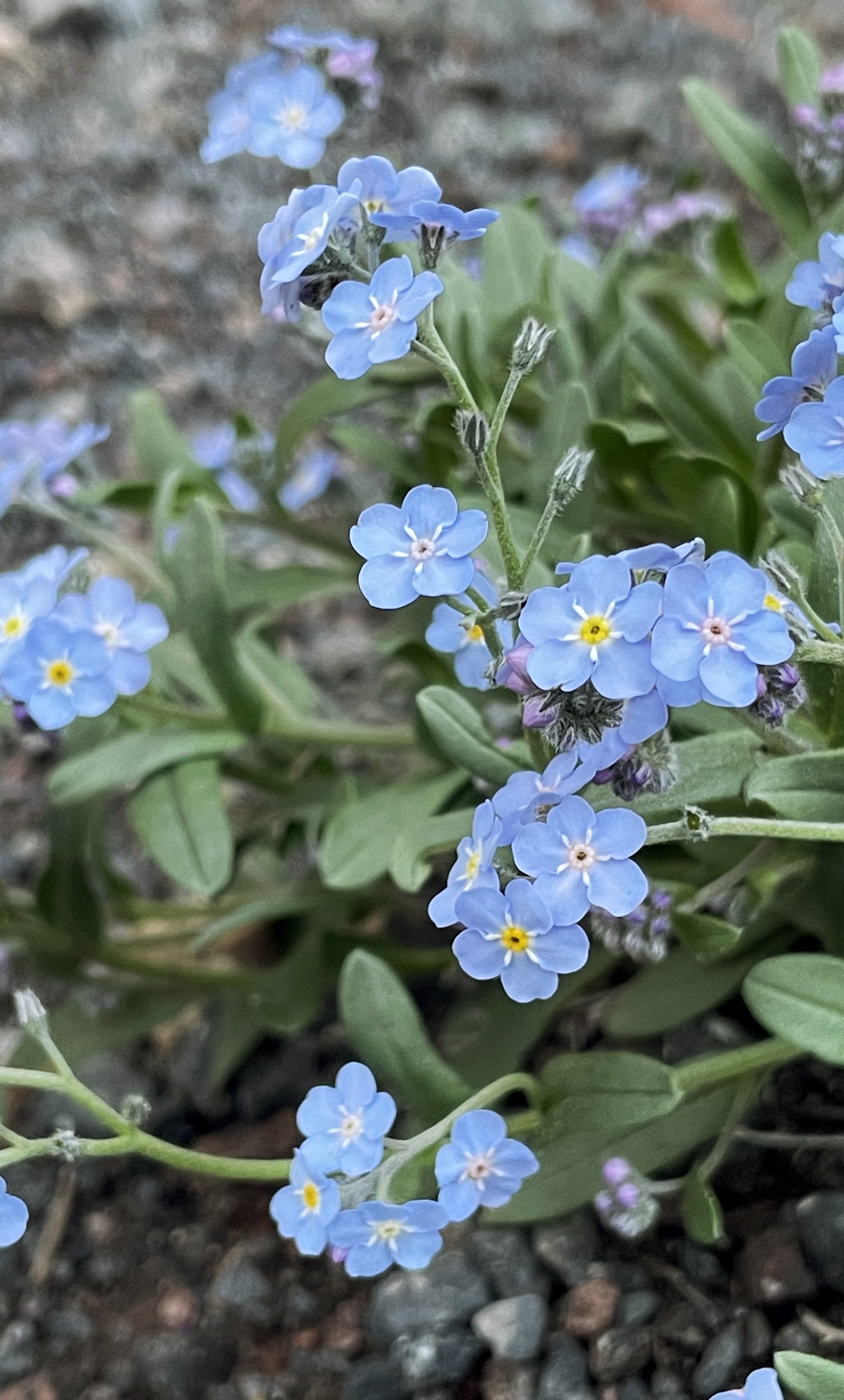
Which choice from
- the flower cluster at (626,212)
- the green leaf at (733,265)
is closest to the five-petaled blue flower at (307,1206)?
the green leaf at (733,265)

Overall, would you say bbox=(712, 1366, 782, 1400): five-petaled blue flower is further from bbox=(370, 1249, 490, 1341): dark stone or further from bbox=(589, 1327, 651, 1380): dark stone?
bbox=(370, 1249, 490, 1341): dark stone

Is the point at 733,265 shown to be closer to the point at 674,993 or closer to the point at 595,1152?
the point at 674,993

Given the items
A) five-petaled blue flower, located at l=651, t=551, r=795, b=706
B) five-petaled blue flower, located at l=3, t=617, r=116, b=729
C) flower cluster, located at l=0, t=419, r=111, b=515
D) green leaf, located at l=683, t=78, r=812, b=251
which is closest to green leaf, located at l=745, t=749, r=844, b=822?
five-petaled blue flower, located at l=651, t=551, r=795, b=706

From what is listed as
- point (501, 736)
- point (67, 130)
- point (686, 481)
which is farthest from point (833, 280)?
point (67, 130)

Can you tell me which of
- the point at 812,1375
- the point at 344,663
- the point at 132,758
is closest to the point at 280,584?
the point at 132,758

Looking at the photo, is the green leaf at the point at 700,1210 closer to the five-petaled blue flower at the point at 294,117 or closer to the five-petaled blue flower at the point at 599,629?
the five-petaled blue flower at the point at 599,629
